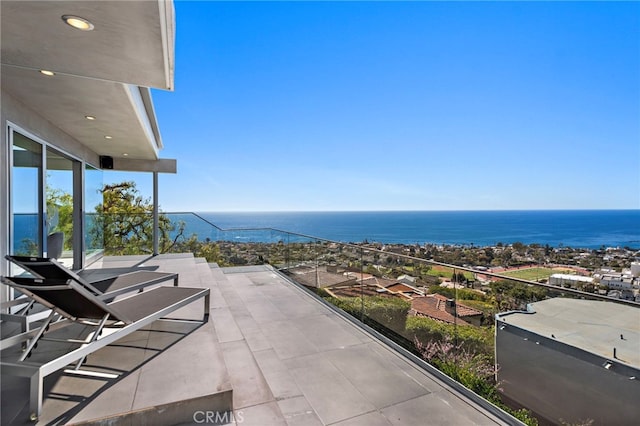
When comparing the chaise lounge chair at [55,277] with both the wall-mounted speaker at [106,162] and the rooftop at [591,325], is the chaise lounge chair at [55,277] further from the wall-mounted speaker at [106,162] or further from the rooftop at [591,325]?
the wall-mounted speaker at [106,162]

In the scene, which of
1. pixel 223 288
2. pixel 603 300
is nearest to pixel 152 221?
pixel 223 288

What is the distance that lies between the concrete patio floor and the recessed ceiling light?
2.70m

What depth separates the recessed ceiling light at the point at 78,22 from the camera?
2.20 metres

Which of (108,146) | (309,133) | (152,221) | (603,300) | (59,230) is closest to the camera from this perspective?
(603,300)

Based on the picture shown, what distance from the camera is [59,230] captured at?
596cm

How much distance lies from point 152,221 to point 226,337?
7481mm

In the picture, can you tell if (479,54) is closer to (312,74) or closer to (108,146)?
(312,74)

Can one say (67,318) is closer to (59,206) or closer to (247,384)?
(247,384)

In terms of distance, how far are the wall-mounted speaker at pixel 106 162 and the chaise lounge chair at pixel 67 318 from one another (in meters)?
6.91

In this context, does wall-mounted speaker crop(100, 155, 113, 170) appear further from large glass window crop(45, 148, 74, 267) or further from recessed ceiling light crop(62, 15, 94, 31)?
recessed ceiling light crop(62, 15, 94, 31)

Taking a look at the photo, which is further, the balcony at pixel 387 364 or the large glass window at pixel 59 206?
the large glass window at pixel 59 206

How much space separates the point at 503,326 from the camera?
2760mm
